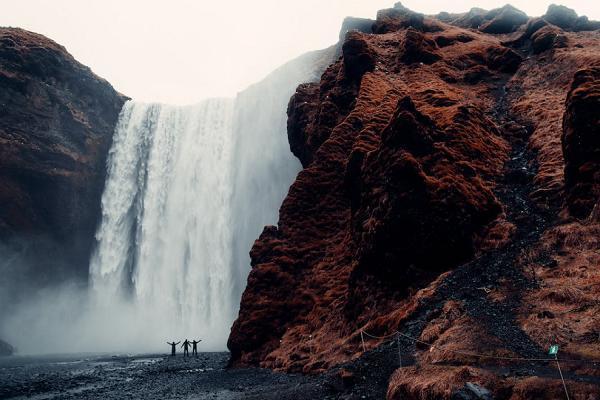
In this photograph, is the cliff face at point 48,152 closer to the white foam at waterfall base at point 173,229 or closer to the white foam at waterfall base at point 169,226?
the white foam at waterfall base at point 173,229

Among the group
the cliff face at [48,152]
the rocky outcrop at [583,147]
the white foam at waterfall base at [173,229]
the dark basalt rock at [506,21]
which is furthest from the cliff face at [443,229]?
the cliff face at [48,152]

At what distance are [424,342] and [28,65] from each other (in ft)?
204

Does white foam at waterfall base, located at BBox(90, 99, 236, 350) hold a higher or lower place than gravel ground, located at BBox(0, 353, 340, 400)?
higher

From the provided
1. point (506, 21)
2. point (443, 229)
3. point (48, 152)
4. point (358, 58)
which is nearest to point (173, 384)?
point (443, 229)

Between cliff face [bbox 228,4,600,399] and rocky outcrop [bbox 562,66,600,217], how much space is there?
6 cm

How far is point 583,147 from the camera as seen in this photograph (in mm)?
16500

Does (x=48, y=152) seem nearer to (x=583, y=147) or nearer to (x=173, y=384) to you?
(x=173, y=384)

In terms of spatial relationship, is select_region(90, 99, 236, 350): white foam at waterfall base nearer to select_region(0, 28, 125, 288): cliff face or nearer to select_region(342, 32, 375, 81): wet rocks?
select_region(0, 28, 125, 288): cliff face

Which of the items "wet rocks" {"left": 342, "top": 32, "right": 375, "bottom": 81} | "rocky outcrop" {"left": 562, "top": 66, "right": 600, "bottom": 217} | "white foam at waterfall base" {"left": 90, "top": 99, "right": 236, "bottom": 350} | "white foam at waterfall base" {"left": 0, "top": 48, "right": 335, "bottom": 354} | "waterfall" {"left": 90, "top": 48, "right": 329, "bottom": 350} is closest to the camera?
"rocky outcrop" {"left": 562, "top": 66, "right": 600, "bottom": 217}

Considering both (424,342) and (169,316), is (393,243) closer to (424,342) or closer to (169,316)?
(424,342)

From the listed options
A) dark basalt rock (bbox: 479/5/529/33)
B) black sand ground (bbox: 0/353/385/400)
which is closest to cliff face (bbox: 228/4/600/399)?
black sand ground (bbox: 0/353/385/400)

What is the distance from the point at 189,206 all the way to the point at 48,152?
19.1m

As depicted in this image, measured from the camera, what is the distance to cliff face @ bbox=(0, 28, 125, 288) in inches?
2095

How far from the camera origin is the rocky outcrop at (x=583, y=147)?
16.0 meters
